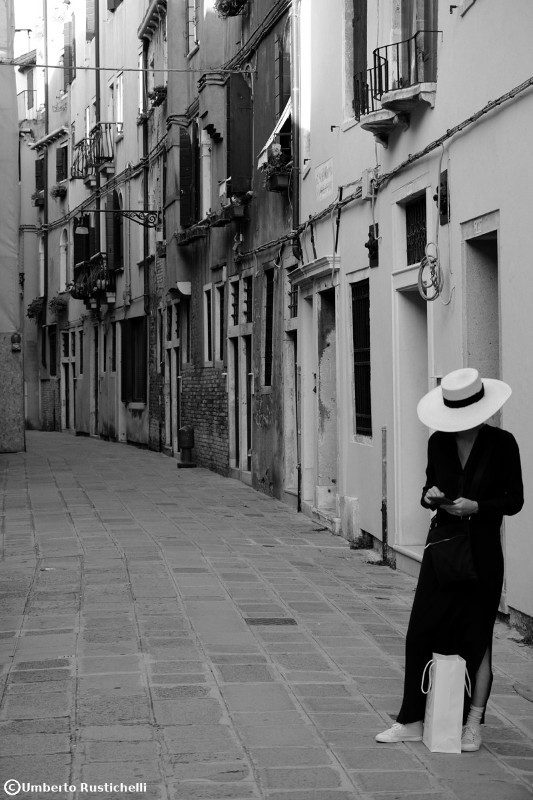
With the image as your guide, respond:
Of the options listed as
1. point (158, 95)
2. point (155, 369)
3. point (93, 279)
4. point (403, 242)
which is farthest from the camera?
point (93, 279)

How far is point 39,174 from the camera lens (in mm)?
40531

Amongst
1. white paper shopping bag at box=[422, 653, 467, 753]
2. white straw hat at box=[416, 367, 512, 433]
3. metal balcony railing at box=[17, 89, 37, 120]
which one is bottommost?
white paper shopping bag at box=[422, 653, 467, 753]

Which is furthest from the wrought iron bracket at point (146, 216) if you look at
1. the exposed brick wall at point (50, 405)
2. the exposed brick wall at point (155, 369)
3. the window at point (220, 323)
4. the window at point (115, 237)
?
the exposed brick wall at point (50, 405)

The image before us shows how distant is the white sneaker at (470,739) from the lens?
5.50 meters

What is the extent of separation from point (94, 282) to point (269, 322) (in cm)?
1497

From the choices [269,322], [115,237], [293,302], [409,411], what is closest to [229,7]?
[269,322]

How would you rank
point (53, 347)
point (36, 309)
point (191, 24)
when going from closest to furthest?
point (191, 24), point (53, 347), point (36, 309)

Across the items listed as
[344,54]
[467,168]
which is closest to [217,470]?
[344,54]

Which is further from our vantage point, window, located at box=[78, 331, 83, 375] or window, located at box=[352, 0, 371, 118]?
window, located at box=[78, 331, 83, 375]

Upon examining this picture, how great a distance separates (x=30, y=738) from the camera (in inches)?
221

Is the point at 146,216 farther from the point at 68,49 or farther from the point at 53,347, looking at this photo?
the point at 53,347

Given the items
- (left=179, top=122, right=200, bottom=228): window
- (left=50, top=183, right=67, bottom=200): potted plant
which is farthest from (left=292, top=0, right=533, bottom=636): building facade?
(left=50, top=183, right=67, bottom=200): potted plant

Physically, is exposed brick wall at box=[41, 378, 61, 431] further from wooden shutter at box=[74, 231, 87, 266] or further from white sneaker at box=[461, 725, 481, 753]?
white sneaker at box=[461, 725, 481, 753]

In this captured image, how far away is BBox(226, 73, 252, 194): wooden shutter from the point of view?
1797 cm
